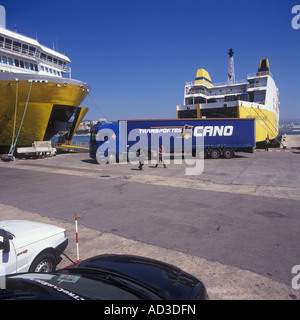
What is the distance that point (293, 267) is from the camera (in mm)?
4770

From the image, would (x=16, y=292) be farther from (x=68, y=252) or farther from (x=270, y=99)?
(x=270, y=99)

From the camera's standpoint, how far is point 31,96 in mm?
23531

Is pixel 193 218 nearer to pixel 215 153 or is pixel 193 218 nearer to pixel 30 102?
pixel 215 153

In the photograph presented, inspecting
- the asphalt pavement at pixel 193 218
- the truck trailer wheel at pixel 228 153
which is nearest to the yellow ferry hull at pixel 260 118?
the truck trailer wheel at pixel 228 153

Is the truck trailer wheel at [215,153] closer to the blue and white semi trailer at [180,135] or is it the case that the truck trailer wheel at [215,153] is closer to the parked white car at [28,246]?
the blue and white semi trailer at [180,135]

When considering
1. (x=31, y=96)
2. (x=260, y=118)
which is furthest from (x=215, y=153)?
(x=31, y=96)

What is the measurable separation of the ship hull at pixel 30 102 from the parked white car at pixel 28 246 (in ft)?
71.7

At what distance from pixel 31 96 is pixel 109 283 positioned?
80.9 ft

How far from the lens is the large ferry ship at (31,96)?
75.4 ft

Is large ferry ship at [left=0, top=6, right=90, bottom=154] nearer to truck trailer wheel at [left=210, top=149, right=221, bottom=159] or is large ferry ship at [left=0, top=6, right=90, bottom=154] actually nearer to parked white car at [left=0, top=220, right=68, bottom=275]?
truck trailer wheel at [left=210, top=149, right=221, bottom=159]

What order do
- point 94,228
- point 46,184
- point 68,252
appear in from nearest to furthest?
point 68,252 → point 94,228 → point 46,184
